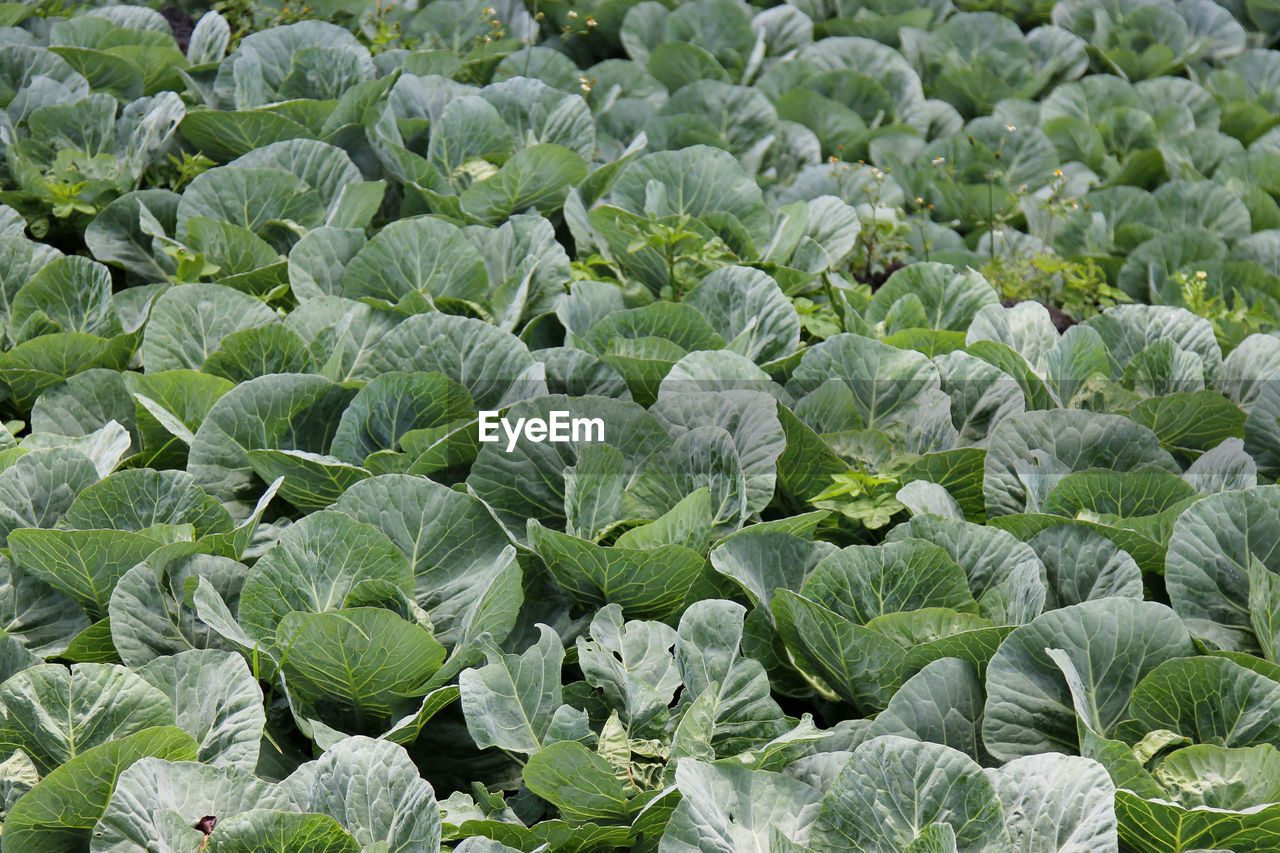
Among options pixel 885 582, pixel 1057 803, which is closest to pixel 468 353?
pixel 885 582

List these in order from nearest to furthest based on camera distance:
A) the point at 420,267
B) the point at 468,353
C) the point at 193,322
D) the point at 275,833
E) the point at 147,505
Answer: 1. the point at 275,833
2. the point at 147,505
3. the point at 468,353
4. the point at 193,322
5. the point at 420,267

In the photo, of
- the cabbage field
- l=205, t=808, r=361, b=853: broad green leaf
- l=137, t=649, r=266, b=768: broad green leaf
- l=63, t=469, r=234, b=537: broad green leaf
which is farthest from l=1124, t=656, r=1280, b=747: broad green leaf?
l=63, t=469, r=234, b=537: broad green leaf

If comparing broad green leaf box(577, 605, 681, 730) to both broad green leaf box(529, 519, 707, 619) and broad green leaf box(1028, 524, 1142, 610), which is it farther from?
broad green leaf box(1028, 524, 1142, 610)

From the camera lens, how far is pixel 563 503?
6.55 ft

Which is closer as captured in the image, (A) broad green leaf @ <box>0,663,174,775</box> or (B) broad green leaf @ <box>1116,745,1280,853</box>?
(B) broad green leaf @ <box>1116,745,1280,853</box>

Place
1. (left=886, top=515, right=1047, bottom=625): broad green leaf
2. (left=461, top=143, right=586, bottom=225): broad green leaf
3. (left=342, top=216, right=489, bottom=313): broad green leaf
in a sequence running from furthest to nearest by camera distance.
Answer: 1. (left=461, top=143, right=586, bottom=225): broad green leaf
2. (left=342, top=216, right=489, bottom=313): broad green leaf
3. (left=886, top=515, right=1047, bottom=625): broad green leaf

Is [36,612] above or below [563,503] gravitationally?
below

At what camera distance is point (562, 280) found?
270cm

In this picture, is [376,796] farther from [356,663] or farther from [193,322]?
[193,322]

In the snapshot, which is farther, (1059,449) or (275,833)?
(1059,449)

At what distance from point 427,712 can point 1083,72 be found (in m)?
4.48

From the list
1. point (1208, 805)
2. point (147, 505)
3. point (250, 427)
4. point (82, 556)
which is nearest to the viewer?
point (1208, 805)

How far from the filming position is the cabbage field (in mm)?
1463

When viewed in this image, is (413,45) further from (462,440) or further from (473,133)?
(462,440)
